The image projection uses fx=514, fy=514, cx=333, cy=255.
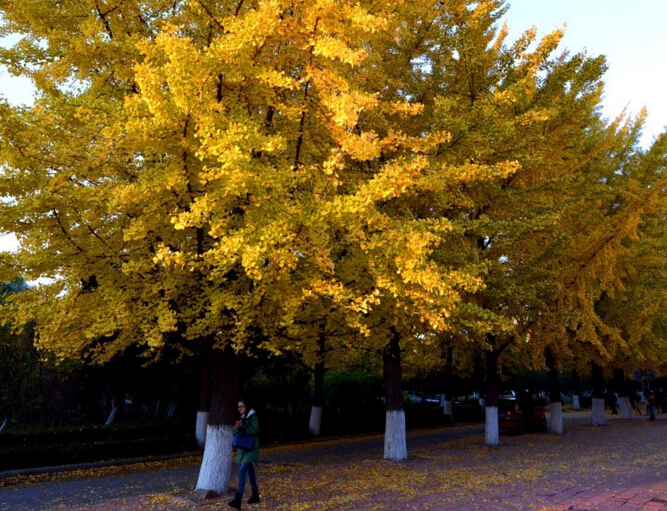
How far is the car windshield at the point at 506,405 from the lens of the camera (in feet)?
66.6

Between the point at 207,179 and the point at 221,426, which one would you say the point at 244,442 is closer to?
the point at 221,426

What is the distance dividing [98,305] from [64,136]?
8.22 feet

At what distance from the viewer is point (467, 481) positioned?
8.96 m

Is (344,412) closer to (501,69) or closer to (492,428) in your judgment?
(492,428)

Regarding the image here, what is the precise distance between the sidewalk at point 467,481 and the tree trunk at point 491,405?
0.43 m

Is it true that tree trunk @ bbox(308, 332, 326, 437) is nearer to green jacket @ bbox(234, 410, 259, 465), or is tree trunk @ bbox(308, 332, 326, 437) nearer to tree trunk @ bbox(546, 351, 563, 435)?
tree trunk @ bbox(546, 351, 563, 435)

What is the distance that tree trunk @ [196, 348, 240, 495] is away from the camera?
27.1 feet

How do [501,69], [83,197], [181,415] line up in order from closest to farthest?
[83,197]
[501,69]
[181,415]

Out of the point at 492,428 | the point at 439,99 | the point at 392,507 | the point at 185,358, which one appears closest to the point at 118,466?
the point at 185,358

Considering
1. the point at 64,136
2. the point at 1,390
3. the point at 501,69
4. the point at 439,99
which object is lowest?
the point at 1,390

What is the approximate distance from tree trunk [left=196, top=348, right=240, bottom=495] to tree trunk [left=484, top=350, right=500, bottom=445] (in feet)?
30.6

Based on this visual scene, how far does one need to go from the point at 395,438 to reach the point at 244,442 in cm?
540

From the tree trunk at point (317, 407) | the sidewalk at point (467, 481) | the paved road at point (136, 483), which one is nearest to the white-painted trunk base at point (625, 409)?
the sidewalk at point (467, 481)

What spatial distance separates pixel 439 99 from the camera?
10.3 metres
